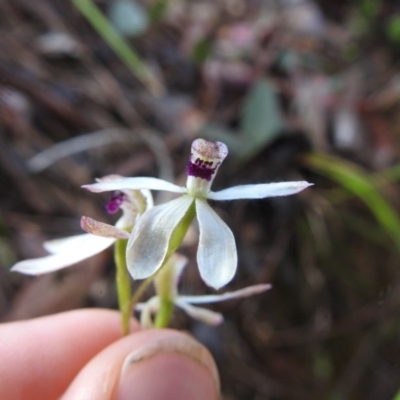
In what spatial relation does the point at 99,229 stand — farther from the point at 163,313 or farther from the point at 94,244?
the point at 163,313

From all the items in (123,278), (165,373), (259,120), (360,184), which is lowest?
(165,373)

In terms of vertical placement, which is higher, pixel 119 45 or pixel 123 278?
pixel 119 45

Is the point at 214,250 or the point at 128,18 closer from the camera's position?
the point at 214,250

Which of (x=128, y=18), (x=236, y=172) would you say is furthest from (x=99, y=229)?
(x=128, y=18)

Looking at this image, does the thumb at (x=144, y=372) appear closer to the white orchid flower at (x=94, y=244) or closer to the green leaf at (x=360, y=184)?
the white orchid flower at (x=94, y=244)

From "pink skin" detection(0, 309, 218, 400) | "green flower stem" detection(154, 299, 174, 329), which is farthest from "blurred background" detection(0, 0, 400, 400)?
"green flower stem" detection(154, 299, 174, 329)

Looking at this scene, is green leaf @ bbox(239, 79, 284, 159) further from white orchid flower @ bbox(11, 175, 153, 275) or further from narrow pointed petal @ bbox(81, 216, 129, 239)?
narrow pointed petal @ bbox(81, 216, 129, 239)
